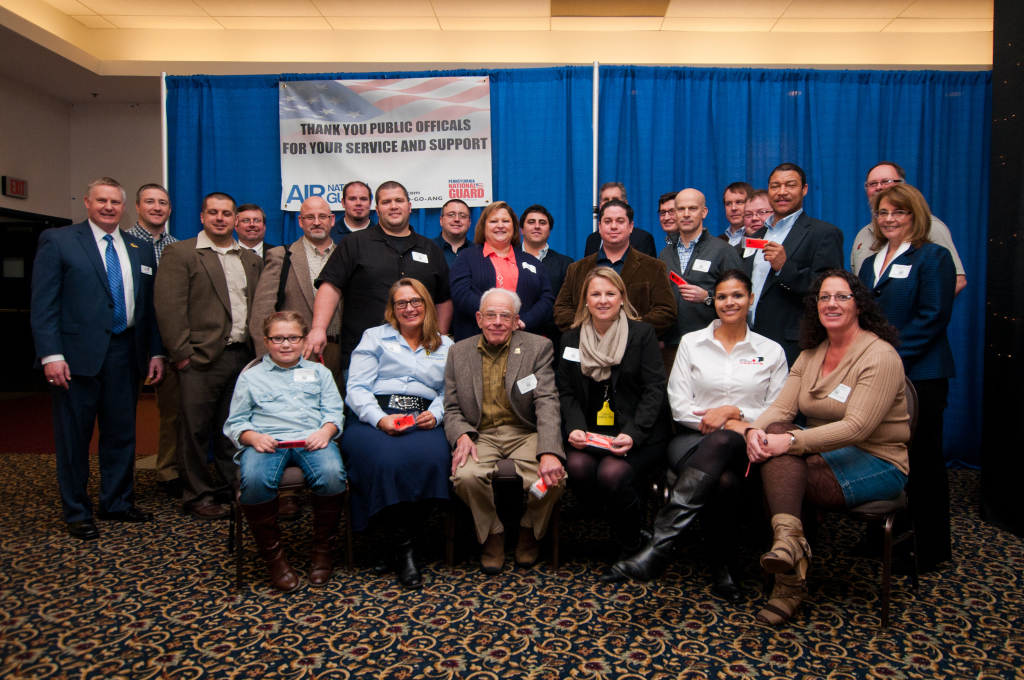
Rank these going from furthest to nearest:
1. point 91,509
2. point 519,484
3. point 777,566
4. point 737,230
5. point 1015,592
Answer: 1. point 737,230
2. point 91,509
3. point 519,484
4. point 1015,592
5. point 777,566

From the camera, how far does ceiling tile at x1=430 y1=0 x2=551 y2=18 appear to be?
511 cm

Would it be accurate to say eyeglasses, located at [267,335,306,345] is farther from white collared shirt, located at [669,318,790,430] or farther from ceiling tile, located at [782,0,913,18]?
ceiling tile, located at [782,0,913,18]

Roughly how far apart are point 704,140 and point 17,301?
7910 mm

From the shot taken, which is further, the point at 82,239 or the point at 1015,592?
the point at 82,239

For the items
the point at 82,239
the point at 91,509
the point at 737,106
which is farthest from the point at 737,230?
the point at 91,509

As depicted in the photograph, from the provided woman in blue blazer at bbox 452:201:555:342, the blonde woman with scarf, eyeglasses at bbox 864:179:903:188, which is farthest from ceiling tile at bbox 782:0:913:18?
the blonde woman with scarf

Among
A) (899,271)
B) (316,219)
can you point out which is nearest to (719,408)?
(899,271)

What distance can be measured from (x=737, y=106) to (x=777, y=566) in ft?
13.2

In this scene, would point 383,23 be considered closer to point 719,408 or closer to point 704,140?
point 704,140

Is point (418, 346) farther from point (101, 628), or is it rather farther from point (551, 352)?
point (101, 628)

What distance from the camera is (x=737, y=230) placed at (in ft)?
13.9

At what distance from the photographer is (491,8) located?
5.21 meters

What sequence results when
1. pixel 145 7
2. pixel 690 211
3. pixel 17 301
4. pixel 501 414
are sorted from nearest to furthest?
pixel 501 414, pixel 690 211, pixel 145 7, pixel 17 301

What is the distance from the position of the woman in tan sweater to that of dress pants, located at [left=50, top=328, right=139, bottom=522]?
3.13 metres
